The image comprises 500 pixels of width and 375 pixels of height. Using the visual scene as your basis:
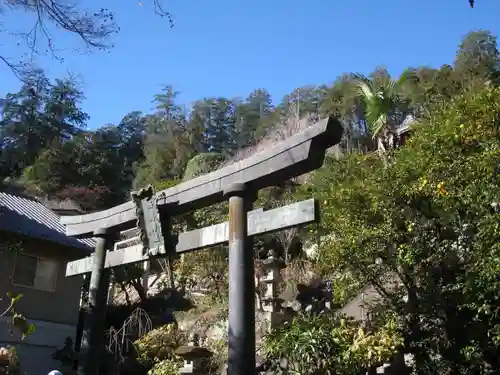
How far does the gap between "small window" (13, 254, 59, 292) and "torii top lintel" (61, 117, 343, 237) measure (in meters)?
7.52

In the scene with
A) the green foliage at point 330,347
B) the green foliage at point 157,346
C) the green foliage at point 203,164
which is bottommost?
the green foliage at point 330,347

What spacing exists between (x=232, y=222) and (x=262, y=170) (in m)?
0.76

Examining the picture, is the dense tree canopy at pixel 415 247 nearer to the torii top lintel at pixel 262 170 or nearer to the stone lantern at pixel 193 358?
the stone lantern at pixel 193 358

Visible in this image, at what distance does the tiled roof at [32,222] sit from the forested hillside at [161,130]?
8.83 m

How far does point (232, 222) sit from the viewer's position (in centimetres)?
669

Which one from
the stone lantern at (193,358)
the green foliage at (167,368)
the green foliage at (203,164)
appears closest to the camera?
the stone lantern at (193,358)

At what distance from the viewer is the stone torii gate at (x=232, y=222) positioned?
19.9 feet

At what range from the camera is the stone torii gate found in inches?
239

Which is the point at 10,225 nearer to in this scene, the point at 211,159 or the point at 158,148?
the point at 211,159

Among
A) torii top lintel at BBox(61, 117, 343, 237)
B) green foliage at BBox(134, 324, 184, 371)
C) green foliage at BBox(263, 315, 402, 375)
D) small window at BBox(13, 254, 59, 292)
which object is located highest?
small window at BBox(13, 254, 59, 292)

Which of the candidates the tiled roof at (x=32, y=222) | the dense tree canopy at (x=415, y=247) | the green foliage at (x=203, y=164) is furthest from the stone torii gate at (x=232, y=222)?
the green foliage at (x=203, y=164)

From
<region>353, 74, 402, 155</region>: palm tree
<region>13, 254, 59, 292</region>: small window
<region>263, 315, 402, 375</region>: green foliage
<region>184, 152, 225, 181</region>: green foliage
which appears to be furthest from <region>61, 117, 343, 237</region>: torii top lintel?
<region>184, 152, 225, 181</region>: green foliage

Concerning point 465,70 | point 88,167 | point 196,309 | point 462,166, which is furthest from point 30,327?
point 88,167

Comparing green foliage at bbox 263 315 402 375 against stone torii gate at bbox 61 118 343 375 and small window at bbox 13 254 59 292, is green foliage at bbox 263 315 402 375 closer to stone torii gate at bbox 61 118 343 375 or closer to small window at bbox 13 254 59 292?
stone torii gate at bbox 61 118 343 375
